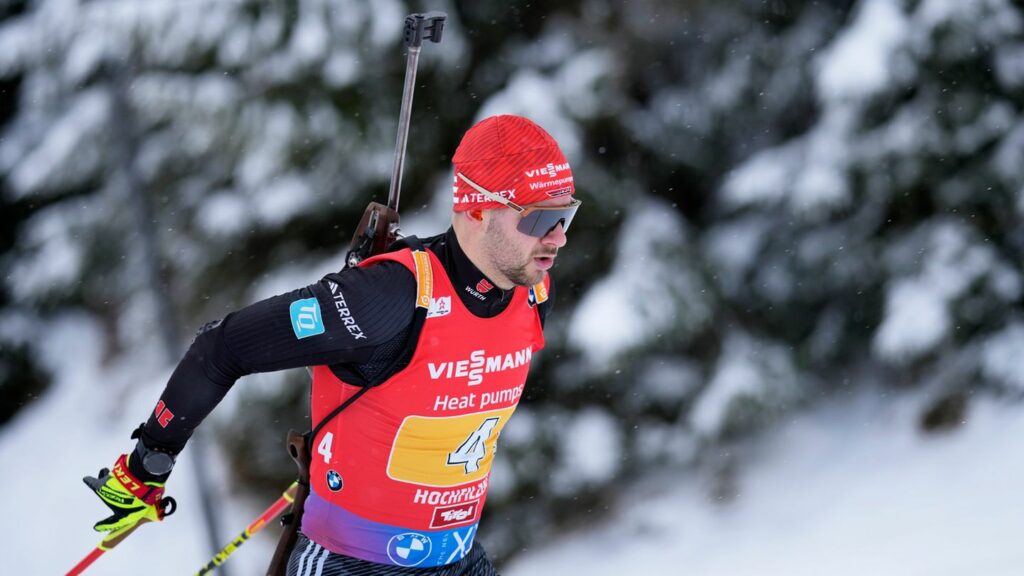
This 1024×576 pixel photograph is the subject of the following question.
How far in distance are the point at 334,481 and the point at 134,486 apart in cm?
44

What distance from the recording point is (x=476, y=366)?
231cm

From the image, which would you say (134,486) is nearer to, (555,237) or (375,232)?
(375,232)

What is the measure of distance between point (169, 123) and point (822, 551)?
4.34 metres

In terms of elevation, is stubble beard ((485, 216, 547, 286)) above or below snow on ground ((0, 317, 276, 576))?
above

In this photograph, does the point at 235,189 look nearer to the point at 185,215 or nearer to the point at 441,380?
the point at 185,215

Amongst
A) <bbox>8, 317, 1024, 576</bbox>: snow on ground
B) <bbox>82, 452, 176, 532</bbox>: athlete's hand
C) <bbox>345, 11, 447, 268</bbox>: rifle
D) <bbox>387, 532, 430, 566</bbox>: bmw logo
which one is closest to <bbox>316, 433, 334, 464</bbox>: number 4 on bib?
<bbox>387, 532, 430, 566</bbox>: bmw logo

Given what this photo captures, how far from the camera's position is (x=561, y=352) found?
562 cm

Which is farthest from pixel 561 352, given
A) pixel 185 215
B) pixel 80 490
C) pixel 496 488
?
pixel 80 490

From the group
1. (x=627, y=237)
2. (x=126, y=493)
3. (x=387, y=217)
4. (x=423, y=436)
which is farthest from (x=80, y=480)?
(x=423, y=436)

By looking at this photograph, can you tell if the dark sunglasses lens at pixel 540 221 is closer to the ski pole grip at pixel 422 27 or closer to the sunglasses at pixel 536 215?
the sunglasses at pixel 536 215

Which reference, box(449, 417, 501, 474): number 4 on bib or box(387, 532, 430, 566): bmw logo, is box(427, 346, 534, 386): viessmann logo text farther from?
box(387, 532, 430, 566): bmw logo

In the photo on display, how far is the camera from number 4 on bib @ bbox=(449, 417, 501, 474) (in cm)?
239

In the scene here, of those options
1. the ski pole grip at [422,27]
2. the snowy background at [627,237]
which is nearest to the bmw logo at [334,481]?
the ski pole grip at [422,27]

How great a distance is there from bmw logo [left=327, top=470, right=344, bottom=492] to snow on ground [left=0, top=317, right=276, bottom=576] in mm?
3905
